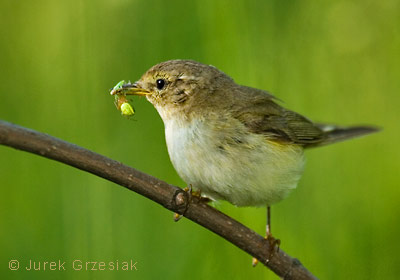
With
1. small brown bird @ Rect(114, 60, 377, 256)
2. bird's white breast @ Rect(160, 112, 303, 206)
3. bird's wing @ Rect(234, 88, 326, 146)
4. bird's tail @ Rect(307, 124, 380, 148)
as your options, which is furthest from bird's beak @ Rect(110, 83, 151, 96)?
bird's tail @ Rect(307, 124, 380, 148)

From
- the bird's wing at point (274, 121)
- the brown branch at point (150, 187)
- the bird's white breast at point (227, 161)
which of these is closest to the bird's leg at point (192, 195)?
the bird's white breast at point (227, 161)

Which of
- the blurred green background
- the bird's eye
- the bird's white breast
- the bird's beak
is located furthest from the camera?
the blurred green background

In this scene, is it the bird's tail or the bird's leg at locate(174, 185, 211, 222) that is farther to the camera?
the bird's tail

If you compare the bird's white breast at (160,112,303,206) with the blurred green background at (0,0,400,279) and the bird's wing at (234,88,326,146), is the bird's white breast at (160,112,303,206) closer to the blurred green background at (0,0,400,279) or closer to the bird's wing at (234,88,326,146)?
the bird's wing at (234,88,326,146)

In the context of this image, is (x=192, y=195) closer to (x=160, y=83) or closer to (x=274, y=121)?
(x=160, y=83)

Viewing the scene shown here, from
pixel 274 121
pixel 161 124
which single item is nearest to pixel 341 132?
pixel 274 121

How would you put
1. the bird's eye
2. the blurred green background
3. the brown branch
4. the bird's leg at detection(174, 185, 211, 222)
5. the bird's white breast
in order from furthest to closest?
the blurred green background
the bird's eye
the bird's white breast
the bird's leg at detection(174, 185, 211, 222)
the brown branch

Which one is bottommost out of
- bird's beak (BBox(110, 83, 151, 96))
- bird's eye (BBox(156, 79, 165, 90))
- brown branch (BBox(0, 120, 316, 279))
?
brown branch (BBox(0, 120, 316, 279))

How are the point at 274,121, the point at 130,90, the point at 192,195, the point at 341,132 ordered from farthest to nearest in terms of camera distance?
1. the point at 341,132
2. the point at 274,121
3. the point at 130,90
4. the point at 192,195
